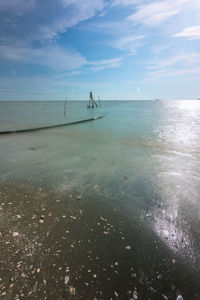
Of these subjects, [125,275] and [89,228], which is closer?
[125,275]

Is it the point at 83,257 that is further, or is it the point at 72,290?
the point at 83,257

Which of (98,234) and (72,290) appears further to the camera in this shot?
(98,234)

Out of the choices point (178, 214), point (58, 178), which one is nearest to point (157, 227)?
point (178, 214)

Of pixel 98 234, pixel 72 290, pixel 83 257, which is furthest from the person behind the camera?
pixel 98 234

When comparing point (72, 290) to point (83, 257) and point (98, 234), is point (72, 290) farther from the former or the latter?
point (98, 234)

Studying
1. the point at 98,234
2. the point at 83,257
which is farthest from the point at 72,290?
the point at 98,234

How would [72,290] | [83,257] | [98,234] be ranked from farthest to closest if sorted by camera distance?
[98,234], [83,257], [72,290]

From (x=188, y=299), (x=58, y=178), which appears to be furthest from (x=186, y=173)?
(x=58, y=178)

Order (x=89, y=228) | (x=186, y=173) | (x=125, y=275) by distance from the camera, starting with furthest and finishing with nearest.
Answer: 1. (x=186, y=173)
2. (x=89, y=228)
3. (x=125, y=275)

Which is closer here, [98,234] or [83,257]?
[83,257]

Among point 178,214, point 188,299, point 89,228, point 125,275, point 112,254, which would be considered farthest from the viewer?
point 178,214

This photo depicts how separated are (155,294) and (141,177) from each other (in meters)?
3.51

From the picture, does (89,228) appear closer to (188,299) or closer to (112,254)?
(112,254)

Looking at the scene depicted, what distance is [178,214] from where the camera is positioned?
11.1 ft
